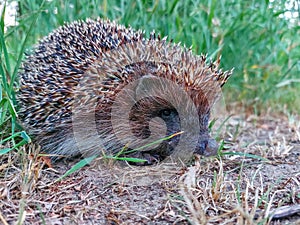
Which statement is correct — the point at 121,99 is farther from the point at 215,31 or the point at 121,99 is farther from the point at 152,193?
the point at 215,31

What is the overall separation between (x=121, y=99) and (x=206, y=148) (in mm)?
811

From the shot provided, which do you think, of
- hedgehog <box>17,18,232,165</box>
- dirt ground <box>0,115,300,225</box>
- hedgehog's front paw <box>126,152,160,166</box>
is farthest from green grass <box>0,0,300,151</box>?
hedgehog's front paw <box>126,152,160,166</box>

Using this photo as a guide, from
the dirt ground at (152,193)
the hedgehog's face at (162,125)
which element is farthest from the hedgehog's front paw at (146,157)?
the dirt ground at (152,193)

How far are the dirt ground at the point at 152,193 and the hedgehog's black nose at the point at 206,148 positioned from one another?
14 centimetres

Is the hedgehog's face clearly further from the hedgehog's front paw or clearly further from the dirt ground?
the dirt ground

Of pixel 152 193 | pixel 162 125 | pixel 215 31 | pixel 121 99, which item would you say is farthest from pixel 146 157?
pixel 215 31

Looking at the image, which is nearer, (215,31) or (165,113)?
(165,113)

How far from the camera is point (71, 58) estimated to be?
3.72m

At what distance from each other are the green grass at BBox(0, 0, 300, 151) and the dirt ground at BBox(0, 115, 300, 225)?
69 centimetres

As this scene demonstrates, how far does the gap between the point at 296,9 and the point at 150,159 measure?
245 cm

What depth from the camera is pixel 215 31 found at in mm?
5188

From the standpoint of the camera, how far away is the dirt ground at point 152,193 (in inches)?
96.8

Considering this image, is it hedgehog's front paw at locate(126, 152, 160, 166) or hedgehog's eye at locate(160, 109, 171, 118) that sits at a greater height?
hedgehog's eye at locate(160, 109, 171, 118)

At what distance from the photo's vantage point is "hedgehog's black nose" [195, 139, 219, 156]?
316 cm
